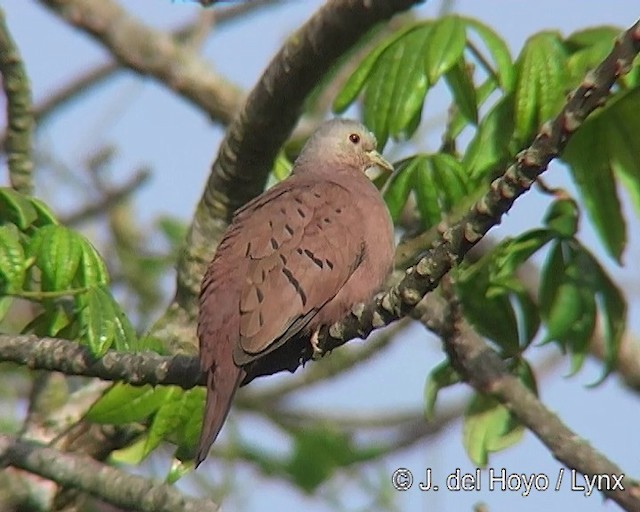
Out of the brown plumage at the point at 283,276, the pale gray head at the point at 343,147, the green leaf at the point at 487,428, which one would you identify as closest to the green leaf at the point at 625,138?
the brown plumage at the point at 283,276

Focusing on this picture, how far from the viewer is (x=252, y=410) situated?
293 inches

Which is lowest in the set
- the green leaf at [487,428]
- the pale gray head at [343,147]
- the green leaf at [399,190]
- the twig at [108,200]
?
the twig at [108,200]

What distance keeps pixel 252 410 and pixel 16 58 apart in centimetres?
269

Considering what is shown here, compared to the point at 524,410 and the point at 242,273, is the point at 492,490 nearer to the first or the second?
the point at 524,410

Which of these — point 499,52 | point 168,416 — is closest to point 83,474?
point 168,416

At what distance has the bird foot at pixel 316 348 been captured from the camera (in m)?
4.54

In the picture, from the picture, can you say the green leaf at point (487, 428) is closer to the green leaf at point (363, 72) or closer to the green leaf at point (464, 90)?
the green leaf at point (464, 90)

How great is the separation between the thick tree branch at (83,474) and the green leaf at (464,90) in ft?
5.51

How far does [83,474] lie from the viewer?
442 cm

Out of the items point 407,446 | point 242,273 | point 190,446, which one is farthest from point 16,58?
point 407,446

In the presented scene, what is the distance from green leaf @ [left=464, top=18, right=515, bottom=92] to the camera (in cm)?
470

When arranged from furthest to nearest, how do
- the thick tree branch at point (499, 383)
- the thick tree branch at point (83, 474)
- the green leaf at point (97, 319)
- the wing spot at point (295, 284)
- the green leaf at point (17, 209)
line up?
the thick tree branch at point (499, 383) → the wing spot at point (295, 284) → the green leaf at point (17, 209) → the thick tree branch at point (83, 474) → the green leaf at point (97, 319)

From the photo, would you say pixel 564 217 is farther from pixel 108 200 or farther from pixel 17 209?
pixel 108 200

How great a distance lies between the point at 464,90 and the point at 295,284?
0.91 m
